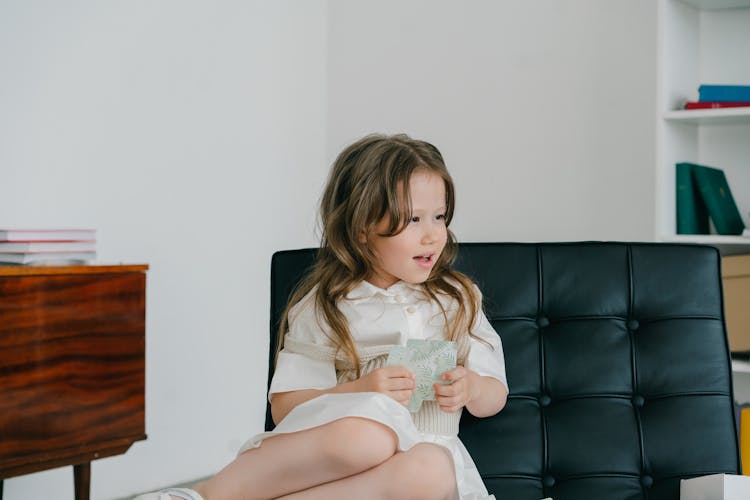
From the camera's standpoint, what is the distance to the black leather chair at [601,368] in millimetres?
1618

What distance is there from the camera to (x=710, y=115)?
267 cm

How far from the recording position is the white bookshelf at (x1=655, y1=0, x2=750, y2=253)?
272 cm

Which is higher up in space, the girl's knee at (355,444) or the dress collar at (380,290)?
the dress collar at (380,290)

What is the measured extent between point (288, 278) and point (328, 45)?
249cm

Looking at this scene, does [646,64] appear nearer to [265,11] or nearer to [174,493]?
[265,11]

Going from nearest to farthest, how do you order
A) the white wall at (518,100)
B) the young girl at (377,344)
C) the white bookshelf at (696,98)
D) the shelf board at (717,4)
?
the young girl at (377,344) < the white bookshelf at (696,98) < the shelf board at (717,4) < the white wall at (518,100)

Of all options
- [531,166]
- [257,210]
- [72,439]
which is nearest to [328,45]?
[257,210]

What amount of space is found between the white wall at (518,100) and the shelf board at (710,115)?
49cm

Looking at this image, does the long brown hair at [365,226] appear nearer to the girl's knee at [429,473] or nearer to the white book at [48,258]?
the girl's knee at [429,473]

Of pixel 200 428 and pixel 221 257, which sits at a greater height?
pixel 221 257

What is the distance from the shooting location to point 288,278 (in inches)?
71.8

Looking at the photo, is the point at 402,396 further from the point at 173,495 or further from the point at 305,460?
the point at 173,495

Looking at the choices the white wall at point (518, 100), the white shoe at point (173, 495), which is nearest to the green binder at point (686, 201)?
the white wall at point (518, 100)

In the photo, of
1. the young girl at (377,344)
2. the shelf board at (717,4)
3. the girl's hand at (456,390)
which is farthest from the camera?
the shelf board at (717,4)
